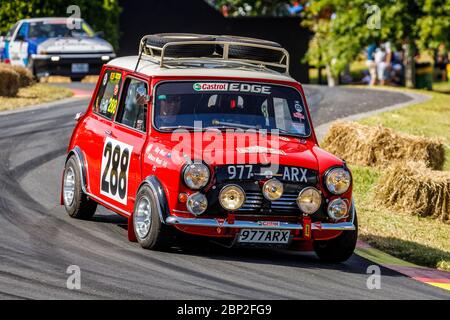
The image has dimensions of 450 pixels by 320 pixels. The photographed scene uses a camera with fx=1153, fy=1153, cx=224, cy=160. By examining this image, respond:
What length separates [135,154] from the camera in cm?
1029

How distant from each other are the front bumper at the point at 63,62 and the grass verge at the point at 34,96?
68cm

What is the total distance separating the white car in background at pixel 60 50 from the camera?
1101 inches

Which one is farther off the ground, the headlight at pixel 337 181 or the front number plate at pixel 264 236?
the headlight at pixel 337 181

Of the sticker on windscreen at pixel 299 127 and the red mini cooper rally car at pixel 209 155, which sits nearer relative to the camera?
the red mini cooper rally car at pixel 209 155

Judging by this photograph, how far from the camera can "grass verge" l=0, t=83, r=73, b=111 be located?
22722mm

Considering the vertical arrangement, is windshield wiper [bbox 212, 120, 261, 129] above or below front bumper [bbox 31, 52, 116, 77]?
above

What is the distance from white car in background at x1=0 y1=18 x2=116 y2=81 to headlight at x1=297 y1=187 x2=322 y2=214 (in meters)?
18.6

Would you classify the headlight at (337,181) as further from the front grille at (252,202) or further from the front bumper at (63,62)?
the front bumper at (63,62)

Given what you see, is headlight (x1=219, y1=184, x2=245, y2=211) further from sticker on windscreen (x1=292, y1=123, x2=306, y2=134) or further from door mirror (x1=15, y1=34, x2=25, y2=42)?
door mirror (x1=15, y1=34, x2=25, y2=42)

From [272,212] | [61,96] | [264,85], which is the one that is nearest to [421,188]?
[264,85]

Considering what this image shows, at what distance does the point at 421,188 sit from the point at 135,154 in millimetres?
4994

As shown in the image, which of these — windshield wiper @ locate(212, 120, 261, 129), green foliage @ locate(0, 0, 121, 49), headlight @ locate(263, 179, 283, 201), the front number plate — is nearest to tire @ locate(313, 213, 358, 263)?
the front number plate

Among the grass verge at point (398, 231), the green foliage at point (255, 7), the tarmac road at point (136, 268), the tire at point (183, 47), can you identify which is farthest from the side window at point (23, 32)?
the green foliage at point (255, 7)
